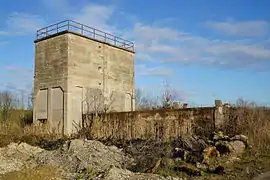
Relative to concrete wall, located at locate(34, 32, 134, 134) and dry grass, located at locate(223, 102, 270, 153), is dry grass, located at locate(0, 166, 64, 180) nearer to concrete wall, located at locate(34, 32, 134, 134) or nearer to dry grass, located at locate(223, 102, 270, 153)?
dry grass, located at locate(223, 102, 270, 153)

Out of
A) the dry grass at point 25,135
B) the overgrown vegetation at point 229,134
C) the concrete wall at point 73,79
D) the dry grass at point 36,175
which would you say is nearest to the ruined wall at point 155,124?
the overgrown vegetation at point 229,134

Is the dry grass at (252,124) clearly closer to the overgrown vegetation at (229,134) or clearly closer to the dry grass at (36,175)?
the overgrown vegetation at (229,134)

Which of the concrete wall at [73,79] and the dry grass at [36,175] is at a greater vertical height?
the concrete wall at [73,79]

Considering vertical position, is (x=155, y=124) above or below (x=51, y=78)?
below

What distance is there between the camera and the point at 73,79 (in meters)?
23.2

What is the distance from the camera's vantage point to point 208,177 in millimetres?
9469

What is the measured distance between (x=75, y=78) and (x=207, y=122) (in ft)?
36.6

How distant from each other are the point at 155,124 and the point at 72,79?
7.97m

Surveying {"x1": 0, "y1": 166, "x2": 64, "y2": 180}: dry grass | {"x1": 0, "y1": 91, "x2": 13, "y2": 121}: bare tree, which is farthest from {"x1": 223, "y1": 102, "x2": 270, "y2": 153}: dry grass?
{"x1": 0, "y1": 91, "x2": 13, "y2": 121}: bare tree

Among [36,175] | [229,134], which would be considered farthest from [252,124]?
[36,175]

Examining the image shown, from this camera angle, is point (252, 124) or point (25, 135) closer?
point (252, 124)

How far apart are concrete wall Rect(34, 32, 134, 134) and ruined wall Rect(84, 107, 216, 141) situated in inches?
128

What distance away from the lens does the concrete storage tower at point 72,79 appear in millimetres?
23016

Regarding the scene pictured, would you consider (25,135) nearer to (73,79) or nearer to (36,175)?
(73,79)
